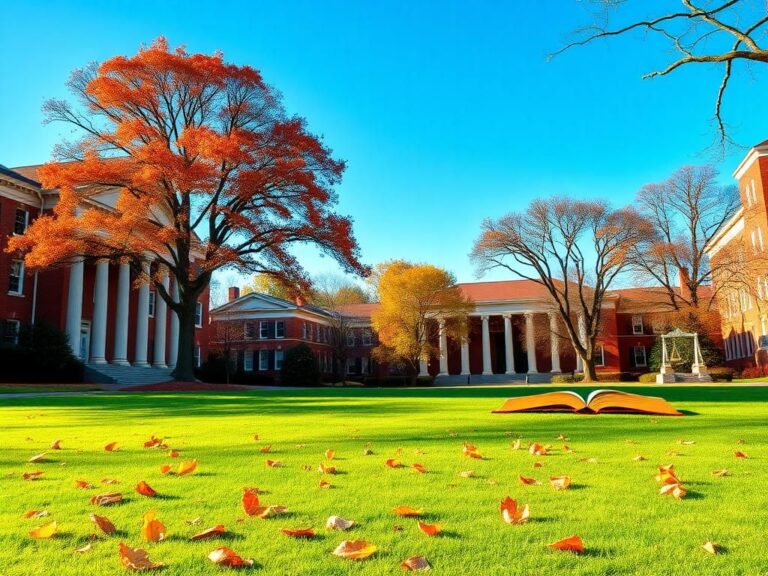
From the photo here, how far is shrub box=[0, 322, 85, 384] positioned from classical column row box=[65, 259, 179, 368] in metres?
1.47

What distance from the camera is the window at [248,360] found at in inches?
2406

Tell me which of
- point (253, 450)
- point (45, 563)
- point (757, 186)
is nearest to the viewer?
point (45, 563)

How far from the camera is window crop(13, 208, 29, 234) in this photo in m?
34.1

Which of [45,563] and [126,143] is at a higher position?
[126,143]

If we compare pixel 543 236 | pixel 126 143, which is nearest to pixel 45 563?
pixel 126 143

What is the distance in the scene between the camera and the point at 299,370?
157 feet

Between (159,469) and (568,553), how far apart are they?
3.44 meters

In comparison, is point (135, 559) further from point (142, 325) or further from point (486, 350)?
point (486, 350)

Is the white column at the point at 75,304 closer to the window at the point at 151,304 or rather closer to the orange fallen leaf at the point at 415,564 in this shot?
the window at the point at 151,304

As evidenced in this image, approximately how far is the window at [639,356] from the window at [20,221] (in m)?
54.9

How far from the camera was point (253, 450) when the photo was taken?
607 centimetres

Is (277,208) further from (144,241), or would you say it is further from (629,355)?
(629,355)

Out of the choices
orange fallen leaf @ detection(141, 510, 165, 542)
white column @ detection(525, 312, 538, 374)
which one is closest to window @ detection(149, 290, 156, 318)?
white column @ detection(525, 312, 538, 374)

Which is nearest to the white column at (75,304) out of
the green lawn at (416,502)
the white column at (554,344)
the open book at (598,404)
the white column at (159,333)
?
the white column at (159,333)
